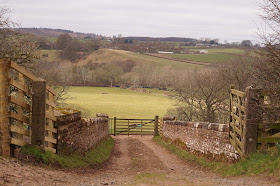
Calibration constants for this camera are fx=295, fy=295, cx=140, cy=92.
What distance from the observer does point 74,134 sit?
919 centimetres

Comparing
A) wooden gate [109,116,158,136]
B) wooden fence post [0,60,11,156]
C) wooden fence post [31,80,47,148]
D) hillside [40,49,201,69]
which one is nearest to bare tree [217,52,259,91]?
wooden gate [109,116,158,136]

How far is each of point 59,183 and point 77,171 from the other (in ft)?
6.90

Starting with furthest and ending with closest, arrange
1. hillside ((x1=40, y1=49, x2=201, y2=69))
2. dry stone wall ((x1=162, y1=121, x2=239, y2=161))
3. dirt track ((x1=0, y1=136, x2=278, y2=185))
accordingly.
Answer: hillside ((x1=40, y1=49, x2=201, y2=69)) → dry stone wall ((x1=162, y1=121, x2=239, y2=161)) → dirt track ((x1=0, y1=136, x2=278, y2=185))

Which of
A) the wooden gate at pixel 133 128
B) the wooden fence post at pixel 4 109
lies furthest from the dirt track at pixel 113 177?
the wooden gate at pixel 133 128

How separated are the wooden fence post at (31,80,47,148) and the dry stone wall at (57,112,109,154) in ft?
3.59

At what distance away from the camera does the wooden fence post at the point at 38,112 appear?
701cm

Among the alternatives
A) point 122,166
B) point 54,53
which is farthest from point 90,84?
point 122,166

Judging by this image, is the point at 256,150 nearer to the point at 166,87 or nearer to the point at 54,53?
the point at 166,87

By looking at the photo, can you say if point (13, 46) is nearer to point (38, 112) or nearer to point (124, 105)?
point (38, 112)

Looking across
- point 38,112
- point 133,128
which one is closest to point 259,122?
point 38,112

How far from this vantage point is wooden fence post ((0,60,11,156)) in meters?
6.38

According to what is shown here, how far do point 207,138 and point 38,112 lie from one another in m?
5.97

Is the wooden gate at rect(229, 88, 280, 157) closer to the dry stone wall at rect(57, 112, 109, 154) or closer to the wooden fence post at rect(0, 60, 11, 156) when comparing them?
the dry stone wall at rect(57, 112, 109, 154)

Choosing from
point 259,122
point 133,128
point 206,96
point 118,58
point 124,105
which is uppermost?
point 118,58
